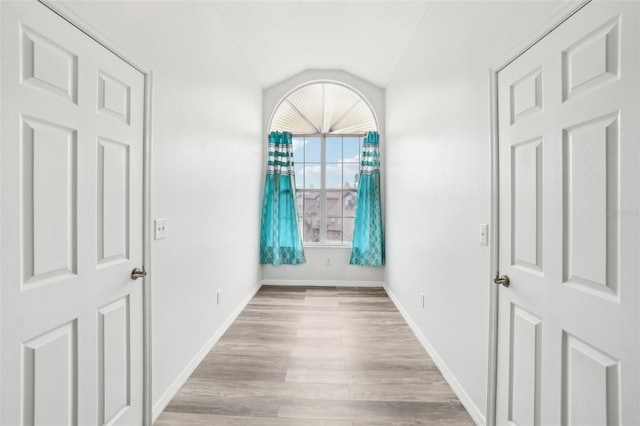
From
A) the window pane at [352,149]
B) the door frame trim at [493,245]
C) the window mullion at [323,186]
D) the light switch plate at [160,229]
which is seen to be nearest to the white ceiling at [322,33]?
the window pane at [352,149]

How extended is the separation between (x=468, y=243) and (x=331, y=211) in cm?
299

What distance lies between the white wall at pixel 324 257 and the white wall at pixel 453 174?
1.12 m

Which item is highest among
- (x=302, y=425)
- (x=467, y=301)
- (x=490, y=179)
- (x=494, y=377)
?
(x=490, y=179)

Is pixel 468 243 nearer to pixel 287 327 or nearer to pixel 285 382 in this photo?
pixel 285 382

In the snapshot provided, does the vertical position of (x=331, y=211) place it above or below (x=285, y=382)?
above

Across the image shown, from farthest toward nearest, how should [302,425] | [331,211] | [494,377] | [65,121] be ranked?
[331,211] → [302,425] → [494,377] → [65,121]

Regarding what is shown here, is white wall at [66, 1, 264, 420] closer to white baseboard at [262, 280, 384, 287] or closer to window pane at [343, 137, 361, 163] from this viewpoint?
white baseboard at [262, 280, 384, 287]

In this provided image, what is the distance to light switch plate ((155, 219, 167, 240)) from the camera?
1.72 meters

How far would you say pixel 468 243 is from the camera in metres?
1.84

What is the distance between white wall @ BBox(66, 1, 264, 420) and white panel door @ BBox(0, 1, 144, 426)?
0.59 feet

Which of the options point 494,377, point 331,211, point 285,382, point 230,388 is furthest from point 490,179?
point 331,211

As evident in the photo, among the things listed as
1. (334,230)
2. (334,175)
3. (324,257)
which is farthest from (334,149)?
(324,257)

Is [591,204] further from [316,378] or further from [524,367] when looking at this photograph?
[316,378]

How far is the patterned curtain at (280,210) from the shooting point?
4.45m
